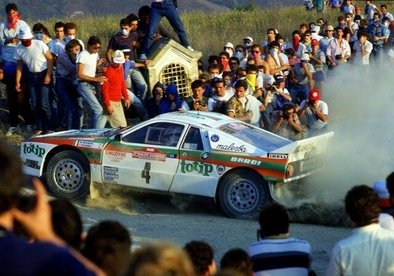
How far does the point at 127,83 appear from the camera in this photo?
19.9 meters

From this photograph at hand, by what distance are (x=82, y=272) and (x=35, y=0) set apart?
68.6 meters

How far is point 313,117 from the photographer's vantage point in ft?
60.1

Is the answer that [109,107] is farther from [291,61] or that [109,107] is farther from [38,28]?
[291,61]

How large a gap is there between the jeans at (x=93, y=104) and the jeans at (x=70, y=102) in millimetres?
536

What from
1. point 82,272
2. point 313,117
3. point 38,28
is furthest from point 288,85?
point 82,272

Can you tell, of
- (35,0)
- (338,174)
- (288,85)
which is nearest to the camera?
(338,174)

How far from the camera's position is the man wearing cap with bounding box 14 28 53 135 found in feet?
60.7

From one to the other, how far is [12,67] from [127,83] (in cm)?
227

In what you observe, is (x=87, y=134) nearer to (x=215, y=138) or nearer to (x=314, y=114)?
(x=215, y=138)

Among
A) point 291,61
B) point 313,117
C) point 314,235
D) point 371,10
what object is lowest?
point 314,235

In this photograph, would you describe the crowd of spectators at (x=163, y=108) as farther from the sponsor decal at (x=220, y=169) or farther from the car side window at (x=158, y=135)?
the sponsor decal at (x=220, y=169)

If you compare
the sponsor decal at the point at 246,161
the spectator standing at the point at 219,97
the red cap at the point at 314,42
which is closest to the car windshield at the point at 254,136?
the sponsor decal at the point at 246,161

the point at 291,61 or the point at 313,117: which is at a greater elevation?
the point at 291,61

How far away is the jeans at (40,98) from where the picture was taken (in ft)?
62.0
